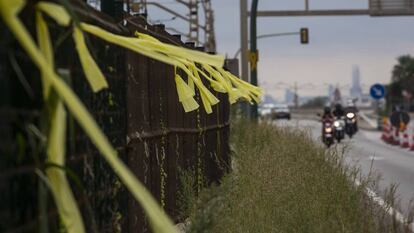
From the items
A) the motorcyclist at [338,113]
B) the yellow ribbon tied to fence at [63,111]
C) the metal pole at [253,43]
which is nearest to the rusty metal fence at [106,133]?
the yellow ribbon tied to fence at [63,111]

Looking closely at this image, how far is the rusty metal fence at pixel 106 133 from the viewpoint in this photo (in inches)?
115

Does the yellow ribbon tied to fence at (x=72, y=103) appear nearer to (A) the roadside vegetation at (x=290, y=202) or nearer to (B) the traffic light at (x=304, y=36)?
(A) the roadside vegetation at (x=290, y=202)

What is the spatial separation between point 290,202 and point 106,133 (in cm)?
251

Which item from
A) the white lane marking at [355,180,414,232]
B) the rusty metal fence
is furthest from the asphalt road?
the rusty metal fence

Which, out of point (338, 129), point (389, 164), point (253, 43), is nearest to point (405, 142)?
point (338, 129)

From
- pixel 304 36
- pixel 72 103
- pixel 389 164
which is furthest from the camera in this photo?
pixel 304 36

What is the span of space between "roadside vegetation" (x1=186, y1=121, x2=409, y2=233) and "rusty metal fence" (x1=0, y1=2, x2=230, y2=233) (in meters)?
0.54

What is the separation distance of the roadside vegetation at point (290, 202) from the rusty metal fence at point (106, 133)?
1.78ft

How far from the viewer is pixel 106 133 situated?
4.58 m

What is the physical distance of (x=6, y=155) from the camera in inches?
111

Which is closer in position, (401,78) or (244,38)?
(244,38)

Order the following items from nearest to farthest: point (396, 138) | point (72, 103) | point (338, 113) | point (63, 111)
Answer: point (72, 103) → point (63, 111) → point (338, 113) → point (396, 138)

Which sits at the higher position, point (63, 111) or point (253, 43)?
point (253, 43)

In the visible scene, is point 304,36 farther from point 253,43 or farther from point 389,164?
point 389,164
